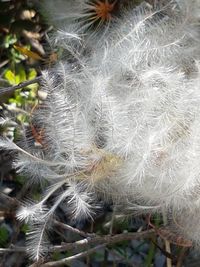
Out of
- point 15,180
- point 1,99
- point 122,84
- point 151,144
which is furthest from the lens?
point 15,180

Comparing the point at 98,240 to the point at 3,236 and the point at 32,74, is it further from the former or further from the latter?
the point at 32,74

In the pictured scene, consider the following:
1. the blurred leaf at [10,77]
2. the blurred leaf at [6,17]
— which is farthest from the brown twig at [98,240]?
the blurred leaf at [6,17]

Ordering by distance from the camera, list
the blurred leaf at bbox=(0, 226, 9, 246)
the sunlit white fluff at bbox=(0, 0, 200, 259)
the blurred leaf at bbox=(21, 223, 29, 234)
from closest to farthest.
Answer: the sunlit white fluff at bbox=(0, 0, 200, 259) → the blurred leaf at bbox=(21, 223, 29, 234) → the blurred leaf at bbox=(0, 226, 9, 246)

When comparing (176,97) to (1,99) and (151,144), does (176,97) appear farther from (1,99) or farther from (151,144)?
(1,99)

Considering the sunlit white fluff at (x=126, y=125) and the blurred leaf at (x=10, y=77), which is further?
the blurred leaf at (x=10, y=77)

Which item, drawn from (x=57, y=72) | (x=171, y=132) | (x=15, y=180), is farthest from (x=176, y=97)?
(x=15, y=180)

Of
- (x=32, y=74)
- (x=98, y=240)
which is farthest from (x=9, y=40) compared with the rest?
(x=98, y=240)

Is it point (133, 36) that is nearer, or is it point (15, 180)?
point (133, 36)

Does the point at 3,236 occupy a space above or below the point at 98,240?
below

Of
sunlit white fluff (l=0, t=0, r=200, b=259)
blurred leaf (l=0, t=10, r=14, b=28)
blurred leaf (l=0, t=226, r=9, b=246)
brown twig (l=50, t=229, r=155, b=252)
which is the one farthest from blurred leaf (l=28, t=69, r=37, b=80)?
brown twig (l=50, t=229, r=155, b=252)

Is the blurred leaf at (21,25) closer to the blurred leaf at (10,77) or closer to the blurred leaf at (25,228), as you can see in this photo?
the blurred leaf at (10,77)

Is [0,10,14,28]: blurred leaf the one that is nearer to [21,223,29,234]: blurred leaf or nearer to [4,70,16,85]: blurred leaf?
[4,70,16,85]: blurred leaf
